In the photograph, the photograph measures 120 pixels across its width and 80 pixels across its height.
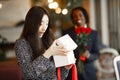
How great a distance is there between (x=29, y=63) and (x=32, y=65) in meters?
0.03

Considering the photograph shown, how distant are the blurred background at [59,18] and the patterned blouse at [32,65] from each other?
2.86 meters

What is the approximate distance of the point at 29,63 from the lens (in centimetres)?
160

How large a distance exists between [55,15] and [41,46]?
3.24m

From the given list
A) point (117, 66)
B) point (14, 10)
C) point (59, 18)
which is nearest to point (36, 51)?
point (117, 66)

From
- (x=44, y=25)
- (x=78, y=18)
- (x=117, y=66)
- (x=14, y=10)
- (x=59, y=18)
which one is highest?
(x=14, y=10)

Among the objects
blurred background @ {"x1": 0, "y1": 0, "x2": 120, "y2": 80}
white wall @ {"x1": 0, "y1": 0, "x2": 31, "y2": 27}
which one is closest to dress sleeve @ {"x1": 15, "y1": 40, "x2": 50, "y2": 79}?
blurred background @ {"x1": 0, "y1": 0, "x2": 120, "y2": 80}

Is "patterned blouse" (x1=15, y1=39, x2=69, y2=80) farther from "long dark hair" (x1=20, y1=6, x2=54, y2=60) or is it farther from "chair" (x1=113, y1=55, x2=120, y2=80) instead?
"chair" (x1=113, y1=55, x2=120, y2=80)

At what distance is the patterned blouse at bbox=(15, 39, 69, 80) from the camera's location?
5.21 feet

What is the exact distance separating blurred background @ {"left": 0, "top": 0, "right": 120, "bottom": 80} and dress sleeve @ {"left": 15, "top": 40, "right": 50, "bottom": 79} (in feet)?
9.43

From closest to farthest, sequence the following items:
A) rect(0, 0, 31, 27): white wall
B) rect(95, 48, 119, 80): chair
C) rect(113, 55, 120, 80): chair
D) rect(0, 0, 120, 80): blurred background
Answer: rect(113, 55, 120, 80): chair → rect(0, 0, 120, 80): blurred background → rect(95, 48, 119, 80): chair → rect(0, 0, 31, 27): white wall

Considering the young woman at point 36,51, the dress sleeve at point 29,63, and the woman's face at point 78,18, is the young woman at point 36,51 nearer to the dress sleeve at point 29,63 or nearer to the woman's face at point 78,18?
the dress sleeve at point 29,63

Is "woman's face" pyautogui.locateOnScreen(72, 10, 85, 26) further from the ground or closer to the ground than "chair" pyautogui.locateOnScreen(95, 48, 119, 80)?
further from the ground

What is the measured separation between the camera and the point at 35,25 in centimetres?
167

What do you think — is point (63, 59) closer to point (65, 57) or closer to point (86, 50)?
point (65, 57)
